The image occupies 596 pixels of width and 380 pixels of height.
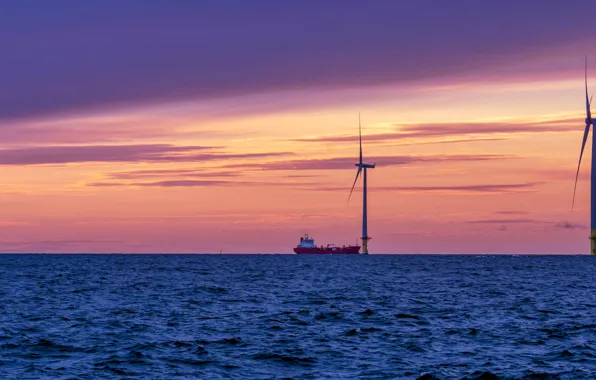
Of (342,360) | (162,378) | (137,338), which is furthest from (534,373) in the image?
(137,338)

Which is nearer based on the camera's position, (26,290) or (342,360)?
(342,360)

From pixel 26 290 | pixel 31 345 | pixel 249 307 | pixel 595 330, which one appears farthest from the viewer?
pixel 26 290

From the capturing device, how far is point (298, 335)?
2040 inches

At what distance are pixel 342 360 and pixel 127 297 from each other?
49812 mm

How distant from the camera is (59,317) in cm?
6384

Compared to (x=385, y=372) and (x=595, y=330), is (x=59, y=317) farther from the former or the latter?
(x=595, y=330)

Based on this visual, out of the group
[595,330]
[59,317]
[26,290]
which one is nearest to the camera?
[595,330]

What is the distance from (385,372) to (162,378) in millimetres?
9959

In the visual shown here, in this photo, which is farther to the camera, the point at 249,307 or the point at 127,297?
the point at 127,297

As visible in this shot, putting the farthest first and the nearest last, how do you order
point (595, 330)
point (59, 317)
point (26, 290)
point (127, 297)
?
point (26, 290) → point (127, 297) → point (59, 317) → point (595, 330)

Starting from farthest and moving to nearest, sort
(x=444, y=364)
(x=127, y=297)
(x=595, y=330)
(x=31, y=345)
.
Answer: (x=127, y=297), (x=595, y=330), (x=31, y=345), (x=444, y=364)

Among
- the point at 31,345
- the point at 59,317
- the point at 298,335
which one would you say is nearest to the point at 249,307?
the point at 59,317

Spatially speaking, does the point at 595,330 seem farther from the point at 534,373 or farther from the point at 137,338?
the point at 137,338

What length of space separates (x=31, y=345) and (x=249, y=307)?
2817 centimetres
